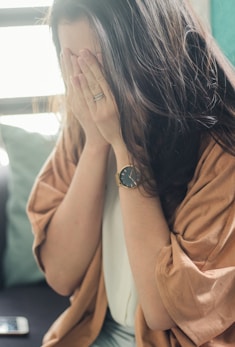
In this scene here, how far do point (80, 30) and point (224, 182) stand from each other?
1.20ft

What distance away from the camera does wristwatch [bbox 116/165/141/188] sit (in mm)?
1008

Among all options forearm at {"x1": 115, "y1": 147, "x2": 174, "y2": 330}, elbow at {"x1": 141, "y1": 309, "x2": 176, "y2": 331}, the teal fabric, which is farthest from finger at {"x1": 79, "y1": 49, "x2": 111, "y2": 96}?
the teal fabric

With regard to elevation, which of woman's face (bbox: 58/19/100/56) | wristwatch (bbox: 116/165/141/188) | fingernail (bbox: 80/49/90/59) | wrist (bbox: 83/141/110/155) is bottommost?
wristwatch (bbox: 116/165/141/188)

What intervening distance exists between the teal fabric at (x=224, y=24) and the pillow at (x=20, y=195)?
57 centimetres

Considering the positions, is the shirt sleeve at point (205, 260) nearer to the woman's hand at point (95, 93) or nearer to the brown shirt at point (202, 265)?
the brown shirt at point (202, 265)

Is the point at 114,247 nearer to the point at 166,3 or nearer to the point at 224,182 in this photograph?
the point at 224,182

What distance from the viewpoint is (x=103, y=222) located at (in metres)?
1.15

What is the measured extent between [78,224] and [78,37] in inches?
14.9

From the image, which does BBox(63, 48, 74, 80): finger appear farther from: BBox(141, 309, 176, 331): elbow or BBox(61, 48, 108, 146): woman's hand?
BBox(141, 309, 176, 331): elbow

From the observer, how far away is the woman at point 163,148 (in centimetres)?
93

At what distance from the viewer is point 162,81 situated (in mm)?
958

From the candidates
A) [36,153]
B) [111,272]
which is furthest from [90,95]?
[36,153]

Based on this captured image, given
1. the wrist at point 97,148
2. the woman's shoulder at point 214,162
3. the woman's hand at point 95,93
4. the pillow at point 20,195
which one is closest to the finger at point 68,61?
the woman's hand at point 95,93

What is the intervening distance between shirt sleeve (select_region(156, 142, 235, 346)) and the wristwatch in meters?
0.10
